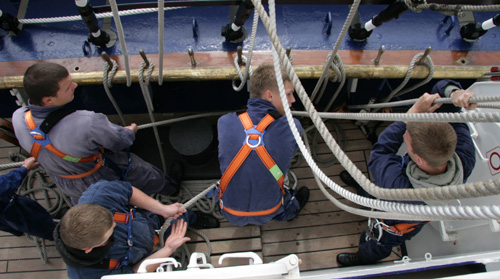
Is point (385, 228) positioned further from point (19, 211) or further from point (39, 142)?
point (19, 211)

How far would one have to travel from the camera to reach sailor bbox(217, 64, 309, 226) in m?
1.49

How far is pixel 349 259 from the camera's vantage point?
2086mm

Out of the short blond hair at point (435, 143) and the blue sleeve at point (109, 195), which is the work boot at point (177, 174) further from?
the short blond hair at point (435, 143)

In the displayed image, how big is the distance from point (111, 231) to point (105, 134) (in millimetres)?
534

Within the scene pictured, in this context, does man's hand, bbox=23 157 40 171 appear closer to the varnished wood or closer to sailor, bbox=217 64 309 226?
the varnished wood

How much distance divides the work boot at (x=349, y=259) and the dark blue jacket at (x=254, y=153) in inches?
35.3

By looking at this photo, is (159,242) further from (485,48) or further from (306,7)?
(485,48)

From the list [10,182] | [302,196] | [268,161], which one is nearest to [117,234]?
[10,182]

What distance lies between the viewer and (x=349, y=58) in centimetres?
204

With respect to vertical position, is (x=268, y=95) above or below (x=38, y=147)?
above

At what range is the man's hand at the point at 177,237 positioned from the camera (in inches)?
68.6

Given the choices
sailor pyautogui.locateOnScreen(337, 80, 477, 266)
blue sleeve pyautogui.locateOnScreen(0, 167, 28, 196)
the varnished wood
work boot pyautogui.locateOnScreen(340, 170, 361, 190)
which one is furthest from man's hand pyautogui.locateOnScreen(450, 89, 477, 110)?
blue sleeve pyautogui.locateOnScreen(0, 167, 28, 196)

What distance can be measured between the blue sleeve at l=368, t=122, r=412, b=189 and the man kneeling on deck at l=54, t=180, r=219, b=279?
113 cm

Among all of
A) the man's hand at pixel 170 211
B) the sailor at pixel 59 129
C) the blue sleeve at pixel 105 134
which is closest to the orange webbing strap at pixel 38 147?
the sailor at pixel 59 129
